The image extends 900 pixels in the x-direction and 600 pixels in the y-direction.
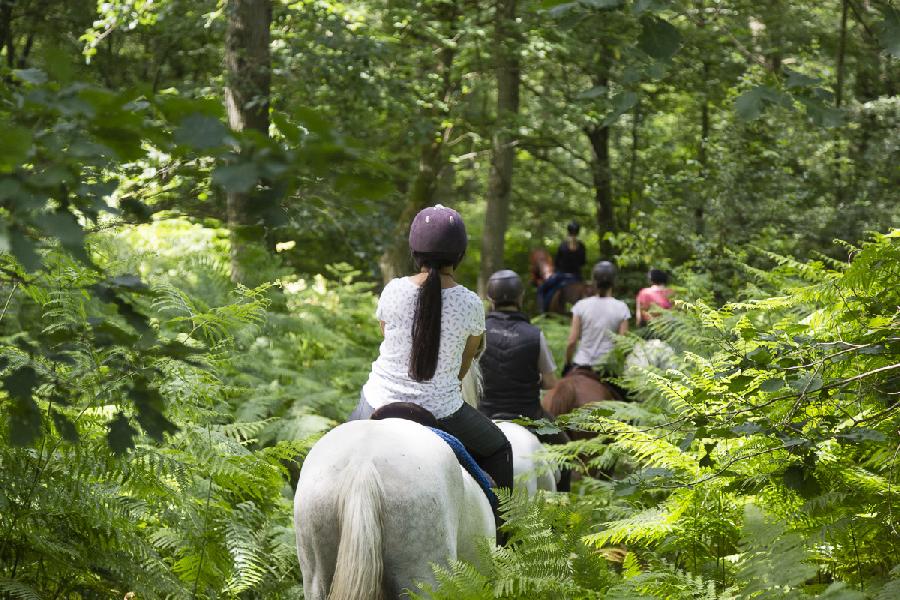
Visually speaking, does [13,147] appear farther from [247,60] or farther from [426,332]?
[247,60]

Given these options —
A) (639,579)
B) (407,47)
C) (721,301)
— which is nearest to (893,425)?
(639,579)

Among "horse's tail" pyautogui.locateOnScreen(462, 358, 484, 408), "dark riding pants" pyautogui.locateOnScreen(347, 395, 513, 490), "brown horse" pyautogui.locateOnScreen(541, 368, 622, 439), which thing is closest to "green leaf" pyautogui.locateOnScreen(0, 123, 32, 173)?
"dark riding pants" pyautogui.locateOnScreen(347, 395, 513, 490)

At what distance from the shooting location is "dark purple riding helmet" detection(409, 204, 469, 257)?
5.05 meters

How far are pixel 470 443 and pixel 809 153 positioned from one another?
11389mm

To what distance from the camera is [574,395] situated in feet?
29.7

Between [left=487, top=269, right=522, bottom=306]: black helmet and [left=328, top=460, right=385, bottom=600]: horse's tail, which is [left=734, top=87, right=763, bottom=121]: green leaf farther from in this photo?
[left=487, top=269, right=522, bottom=306]: black helmet

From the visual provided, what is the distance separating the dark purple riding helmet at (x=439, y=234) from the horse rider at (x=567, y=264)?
473 inches

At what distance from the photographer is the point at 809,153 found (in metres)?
14.7

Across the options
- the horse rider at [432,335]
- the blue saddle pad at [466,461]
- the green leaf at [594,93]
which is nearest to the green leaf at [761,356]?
the green leaf at [594,93]

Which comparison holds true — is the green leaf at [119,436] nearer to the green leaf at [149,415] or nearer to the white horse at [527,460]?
the green leaf at [149,415]

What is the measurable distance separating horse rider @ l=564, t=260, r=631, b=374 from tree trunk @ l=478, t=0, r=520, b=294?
556 centimetres

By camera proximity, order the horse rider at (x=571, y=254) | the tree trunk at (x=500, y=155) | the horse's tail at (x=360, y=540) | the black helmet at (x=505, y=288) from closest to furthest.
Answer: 1. the horse's tail at (x=360, y=540)
2. the black helmet at (x=505, y=288)
3. the tree trunk at (x=500, y=155)
4. the horse rider at (x=571, y=254)

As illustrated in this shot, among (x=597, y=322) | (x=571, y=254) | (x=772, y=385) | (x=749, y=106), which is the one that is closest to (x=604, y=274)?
(x=597, y=322)

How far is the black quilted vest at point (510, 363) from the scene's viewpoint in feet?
26.2
